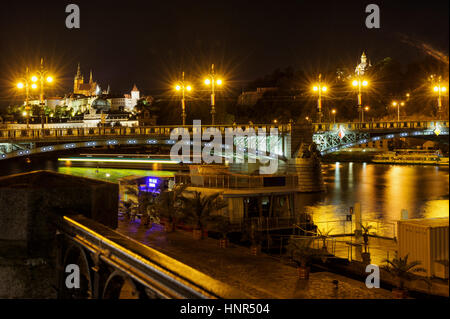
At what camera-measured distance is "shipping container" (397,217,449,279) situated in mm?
12266

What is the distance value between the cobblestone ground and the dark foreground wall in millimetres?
3299

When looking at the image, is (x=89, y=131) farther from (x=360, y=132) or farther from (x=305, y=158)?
(x=360, y=132)

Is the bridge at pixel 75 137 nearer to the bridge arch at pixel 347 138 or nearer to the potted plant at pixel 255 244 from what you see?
the bridge arch at pixel 347 138

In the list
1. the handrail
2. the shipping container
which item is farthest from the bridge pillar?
the handrail

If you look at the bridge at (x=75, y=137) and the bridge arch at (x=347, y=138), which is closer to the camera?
the bridge at (x=75, y=137)

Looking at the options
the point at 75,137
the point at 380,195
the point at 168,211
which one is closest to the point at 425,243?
the point at 168,211

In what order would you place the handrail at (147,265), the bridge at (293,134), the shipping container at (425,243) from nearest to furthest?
the handrail at (147,265), the shipping container at (425,243), the bridge at (293,134)

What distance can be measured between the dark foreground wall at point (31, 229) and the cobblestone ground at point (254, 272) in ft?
10.8

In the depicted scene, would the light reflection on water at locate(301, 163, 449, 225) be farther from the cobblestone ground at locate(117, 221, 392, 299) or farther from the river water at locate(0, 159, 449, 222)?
the cobblestone ground at locate(117, 221, 392, 299)

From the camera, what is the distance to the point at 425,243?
12648 mm

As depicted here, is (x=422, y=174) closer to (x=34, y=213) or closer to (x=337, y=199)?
(x=337, y=199)

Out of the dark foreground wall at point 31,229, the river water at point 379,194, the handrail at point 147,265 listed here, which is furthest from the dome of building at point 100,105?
the handrail at point 147,265

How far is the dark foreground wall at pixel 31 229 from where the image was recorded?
6809 mm
